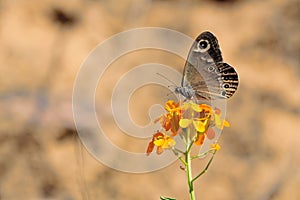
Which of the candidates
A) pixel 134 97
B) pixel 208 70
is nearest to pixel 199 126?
pixel 208 70

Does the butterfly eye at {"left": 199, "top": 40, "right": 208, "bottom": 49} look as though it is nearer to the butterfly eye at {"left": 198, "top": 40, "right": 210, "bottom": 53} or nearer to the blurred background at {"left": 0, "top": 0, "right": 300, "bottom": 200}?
the butterfly eye at {"left": 198, "top": 40, "right": 210, "bottom": 53}

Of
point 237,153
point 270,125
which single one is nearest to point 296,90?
point 270,125

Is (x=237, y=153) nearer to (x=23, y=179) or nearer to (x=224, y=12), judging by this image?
(x=224, y=12)

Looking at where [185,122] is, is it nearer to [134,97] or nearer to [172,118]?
[172,118]

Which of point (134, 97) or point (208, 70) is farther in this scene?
point (134, 97)

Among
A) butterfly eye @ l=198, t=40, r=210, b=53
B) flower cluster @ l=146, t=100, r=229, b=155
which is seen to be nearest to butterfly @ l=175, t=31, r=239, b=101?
butterfly eye @ l=198, t=40, r=210, b=53

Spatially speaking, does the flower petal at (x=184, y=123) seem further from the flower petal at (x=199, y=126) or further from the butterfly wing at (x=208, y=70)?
the butterfly wing at (x=208, y=70)
